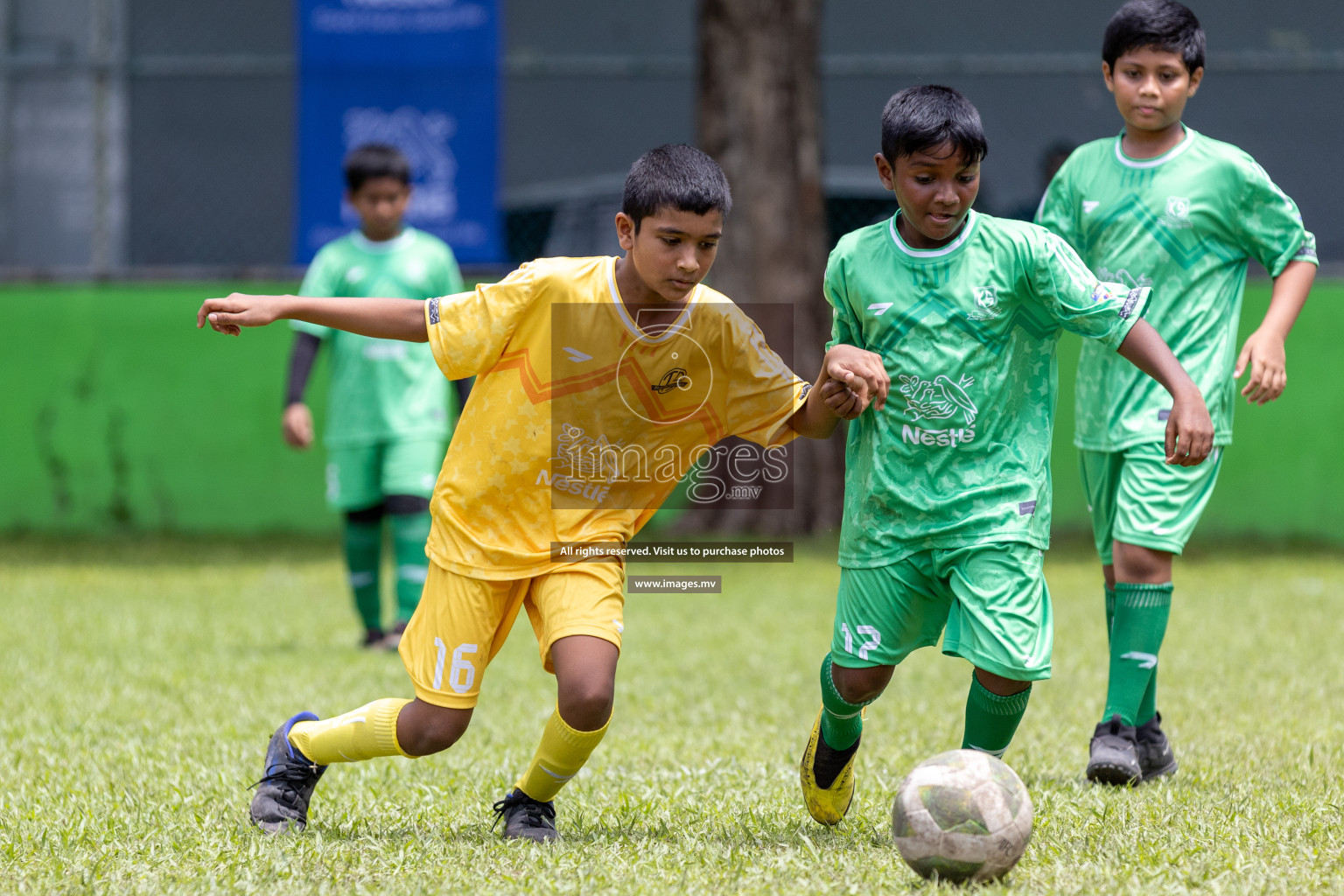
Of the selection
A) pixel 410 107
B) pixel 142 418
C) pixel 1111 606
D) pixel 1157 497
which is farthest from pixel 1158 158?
pixel 142 418

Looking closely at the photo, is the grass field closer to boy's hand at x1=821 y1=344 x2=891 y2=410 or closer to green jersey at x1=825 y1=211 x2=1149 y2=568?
A: green jersey at x1=825 y1=211 x2=1149 y2=568

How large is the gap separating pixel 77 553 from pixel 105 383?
1.41m

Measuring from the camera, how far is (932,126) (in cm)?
324

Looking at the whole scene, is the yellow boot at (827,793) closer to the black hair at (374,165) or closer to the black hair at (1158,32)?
the black hair at (1158,32)

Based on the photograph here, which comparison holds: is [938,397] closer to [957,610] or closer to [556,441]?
[957,610]

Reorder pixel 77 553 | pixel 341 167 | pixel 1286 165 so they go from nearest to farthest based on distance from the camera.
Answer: pixel 77 553, pixel 341 167, pixel 1286 165

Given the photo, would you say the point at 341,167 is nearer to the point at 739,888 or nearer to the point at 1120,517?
the point at 1120,517

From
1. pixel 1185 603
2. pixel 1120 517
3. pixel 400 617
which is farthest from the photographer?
pixel 1185 603

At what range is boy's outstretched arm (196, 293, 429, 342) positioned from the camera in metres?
3.25

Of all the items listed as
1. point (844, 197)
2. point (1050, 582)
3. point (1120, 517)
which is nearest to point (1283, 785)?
point (1120, 517)

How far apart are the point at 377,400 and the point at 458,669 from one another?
11.2ft

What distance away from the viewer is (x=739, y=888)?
3.07m

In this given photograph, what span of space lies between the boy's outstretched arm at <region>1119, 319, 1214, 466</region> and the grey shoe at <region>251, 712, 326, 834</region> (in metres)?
2.06

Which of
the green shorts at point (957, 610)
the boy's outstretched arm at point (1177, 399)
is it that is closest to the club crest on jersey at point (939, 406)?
the green shorts at point (957, 610)
